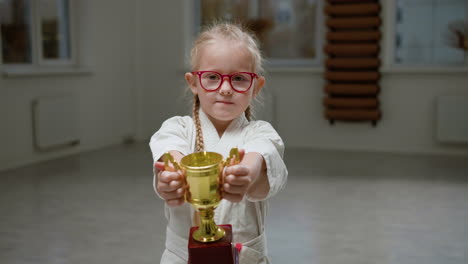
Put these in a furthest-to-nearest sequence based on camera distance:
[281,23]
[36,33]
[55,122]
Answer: [281,23] < [55,122] < [36,33]

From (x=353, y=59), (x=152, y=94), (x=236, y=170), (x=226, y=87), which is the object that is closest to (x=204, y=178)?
(x=236, y=170)

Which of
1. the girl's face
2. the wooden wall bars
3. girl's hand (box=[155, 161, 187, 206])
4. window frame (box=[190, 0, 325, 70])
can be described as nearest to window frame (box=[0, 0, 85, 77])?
window frame (box=[190, 0, 325, 70])

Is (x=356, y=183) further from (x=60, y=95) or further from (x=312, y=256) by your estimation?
(x=60, y=95)

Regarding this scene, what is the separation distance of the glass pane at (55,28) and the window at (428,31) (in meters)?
3.59

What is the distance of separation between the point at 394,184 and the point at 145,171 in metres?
2.09

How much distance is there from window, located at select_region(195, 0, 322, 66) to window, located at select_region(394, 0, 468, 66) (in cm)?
93

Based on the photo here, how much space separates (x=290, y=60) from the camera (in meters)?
5.75

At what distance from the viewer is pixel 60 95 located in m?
4.89

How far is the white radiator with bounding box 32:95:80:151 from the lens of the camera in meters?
4.61

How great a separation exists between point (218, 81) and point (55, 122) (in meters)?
4.18

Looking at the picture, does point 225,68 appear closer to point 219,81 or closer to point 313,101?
point 219,81

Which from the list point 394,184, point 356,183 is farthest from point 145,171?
point 394,184

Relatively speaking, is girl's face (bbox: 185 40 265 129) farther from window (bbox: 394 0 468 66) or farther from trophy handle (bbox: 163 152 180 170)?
window (bbox: 394 0 468 66)

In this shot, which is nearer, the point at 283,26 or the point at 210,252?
the point at 210,252
